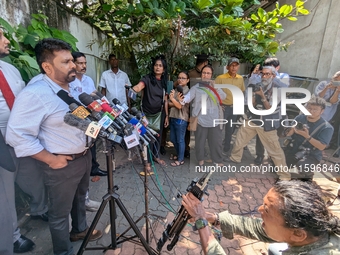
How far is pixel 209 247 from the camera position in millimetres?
1265

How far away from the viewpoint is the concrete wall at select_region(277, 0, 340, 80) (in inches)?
251

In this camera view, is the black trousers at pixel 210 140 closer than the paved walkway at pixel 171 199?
No

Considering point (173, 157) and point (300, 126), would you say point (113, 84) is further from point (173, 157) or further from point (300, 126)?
point (300, 126)

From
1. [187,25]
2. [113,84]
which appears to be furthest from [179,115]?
[187,25]

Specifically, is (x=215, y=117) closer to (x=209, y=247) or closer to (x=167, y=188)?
(x=167, y=188)

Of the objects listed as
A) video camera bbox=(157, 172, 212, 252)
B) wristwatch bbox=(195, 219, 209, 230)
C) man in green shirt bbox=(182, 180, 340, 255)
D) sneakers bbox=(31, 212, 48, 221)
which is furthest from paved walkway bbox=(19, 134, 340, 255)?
man in green shirt bbox=(182, 180, 340, 255)

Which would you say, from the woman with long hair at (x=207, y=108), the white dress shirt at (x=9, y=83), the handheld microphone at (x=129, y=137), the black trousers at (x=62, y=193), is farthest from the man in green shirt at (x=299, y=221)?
the woman with long hair at (x=207, y=108)

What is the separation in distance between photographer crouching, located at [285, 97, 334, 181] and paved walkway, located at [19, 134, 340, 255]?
21.8 inches

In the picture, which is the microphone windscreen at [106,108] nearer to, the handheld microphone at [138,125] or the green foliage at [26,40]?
the handheld microphone at [138,125]

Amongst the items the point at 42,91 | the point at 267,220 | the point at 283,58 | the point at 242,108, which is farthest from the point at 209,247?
the point at 283,58

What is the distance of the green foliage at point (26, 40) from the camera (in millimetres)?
2061

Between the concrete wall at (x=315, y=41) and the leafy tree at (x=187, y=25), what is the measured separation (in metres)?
3.03

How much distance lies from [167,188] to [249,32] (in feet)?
10.7

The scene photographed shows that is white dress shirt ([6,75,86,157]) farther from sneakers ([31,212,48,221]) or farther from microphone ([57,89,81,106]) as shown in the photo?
sneakers ([31,212,48,221])
